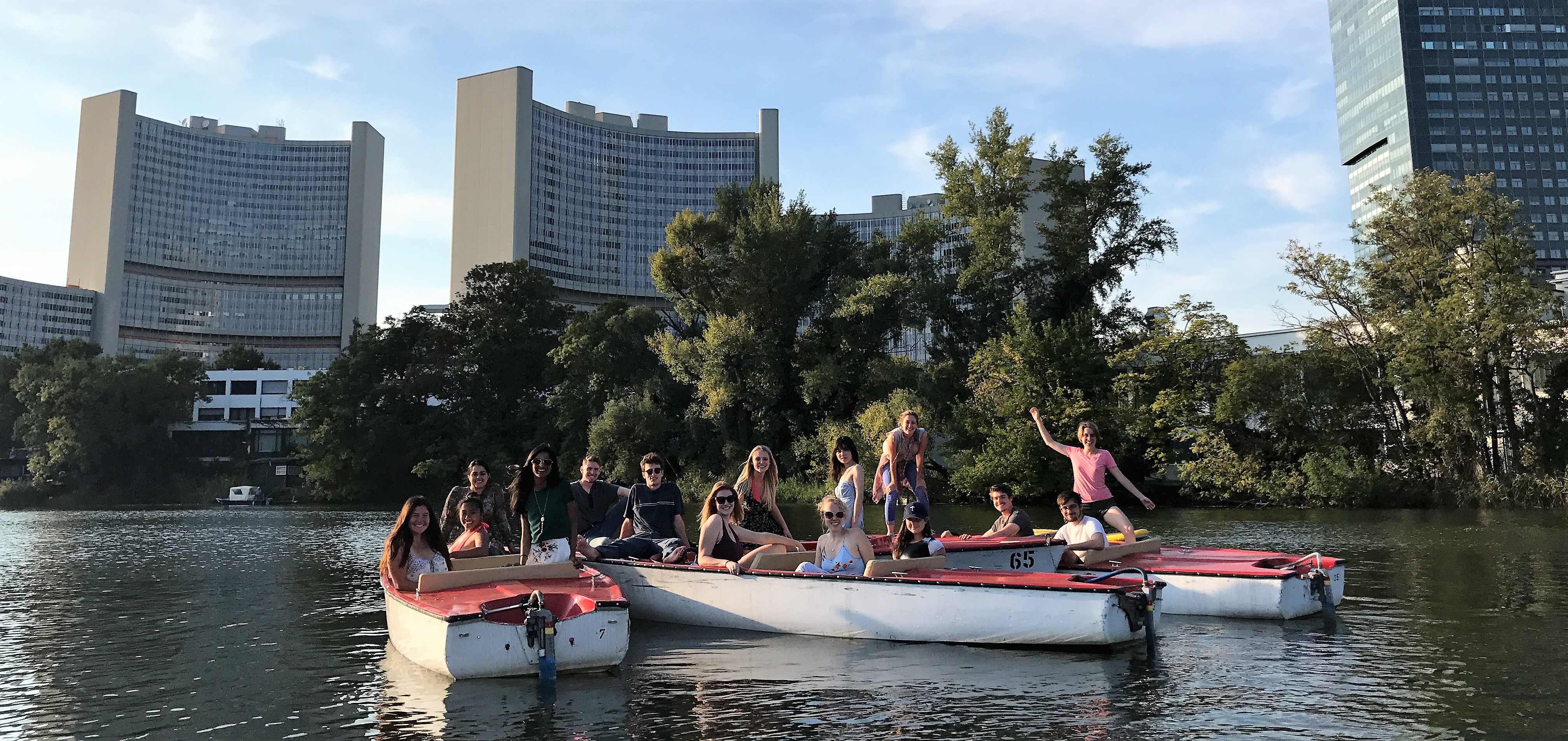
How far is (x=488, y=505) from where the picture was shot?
44.3 feet

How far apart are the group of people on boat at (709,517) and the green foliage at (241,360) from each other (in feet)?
363

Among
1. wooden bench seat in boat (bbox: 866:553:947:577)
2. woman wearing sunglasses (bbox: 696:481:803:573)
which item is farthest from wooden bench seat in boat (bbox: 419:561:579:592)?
wooden bench seat in boat (bbox: 866:553:947:577)

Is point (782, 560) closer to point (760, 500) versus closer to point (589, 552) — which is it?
point (760, 500)

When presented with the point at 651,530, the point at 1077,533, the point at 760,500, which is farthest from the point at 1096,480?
the point at 651,530

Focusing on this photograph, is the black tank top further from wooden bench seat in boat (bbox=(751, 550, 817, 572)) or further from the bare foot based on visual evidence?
the bare foot

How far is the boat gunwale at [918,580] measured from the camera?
9945mm

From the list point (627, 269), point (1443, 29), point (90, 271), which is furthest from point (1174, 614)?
point (90, 271)

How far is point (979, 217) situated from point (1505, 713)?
39984mm

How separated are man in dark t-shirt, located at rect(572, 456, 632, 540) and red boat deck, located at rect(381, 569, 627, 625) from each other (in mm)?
2077

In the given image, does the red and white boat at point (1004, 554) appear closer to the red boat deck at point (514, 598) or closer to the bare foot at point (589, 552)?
the bare foot at point (589, 552)

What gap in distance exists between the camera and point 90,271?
13950cm

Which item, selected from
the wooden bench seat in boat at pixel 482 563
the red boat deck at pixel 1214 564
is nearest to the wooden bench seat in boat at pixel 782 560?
the wooden bench seat in boat at pixel 482 563

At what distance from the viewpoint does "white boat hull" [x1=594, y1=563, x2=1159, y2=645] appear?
9.93 metres

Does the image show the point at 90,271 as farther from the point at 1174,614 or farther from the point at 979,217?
the point at 1174,614
